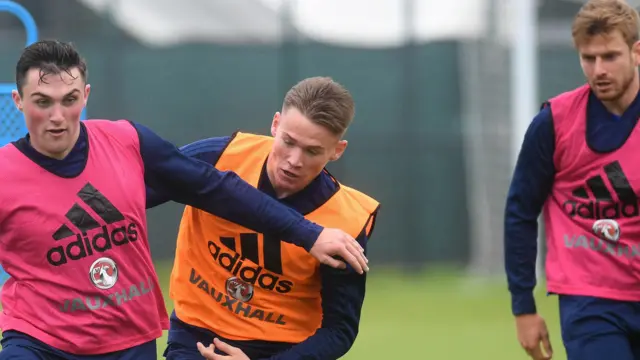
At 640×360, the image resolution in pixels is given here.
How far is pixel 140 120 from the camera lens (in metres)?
14.9

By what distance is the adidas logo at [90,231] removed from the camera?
13.0 ft

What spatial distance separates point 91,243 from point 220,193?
1.66ft

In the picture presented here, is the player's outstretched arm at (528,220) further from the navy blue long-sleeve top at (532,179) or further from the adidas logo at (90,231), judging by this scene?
the adidas logo at (90,231)

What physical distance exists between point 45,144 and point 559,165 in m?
2.02

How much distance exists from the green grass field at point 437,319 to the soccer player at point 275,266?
161 inches

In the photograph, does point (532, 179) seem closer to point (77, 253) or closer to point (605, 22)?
point (605, 22)

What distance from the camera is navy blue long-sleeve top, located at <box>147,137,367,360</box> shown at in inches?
172

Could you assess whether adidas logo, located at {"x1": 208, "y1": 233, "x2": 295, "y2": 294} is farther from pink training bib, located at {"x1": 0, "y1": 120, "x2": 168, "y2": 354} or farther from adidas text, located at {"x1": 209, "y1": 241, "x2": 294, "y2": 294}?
pink training bib, located at {"x1": 0, "y1": 120, "x2": 168, "y2": 354}

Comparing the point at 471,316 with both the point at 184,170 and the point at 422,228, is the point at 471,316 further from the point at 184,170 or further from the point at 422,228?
the point at 184,170

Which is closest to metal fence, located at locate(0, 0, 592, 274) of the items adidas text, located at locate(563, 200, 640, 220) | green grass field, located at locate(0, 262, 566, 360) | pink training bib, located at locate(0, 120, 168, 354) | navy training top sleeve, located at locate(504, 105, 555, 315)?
green grass field, located at locate(0, 262, 566, 360)

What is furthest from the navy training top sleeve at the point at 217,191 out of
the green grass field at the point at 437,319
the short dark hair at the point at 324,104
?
the green grass field at the point at 437,319

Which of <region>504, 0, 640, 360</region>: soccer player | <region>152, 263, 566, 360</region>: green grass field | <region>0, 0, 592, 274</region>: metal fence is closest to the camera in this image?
<region>504, 0, 640, 360</region>: soccer player

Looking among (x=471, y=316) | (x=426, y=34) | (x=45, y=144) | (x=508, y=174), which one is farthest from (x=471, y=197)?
(x=45, y=144)

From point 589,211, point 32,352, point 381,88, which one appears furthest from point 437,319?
point 32,352
